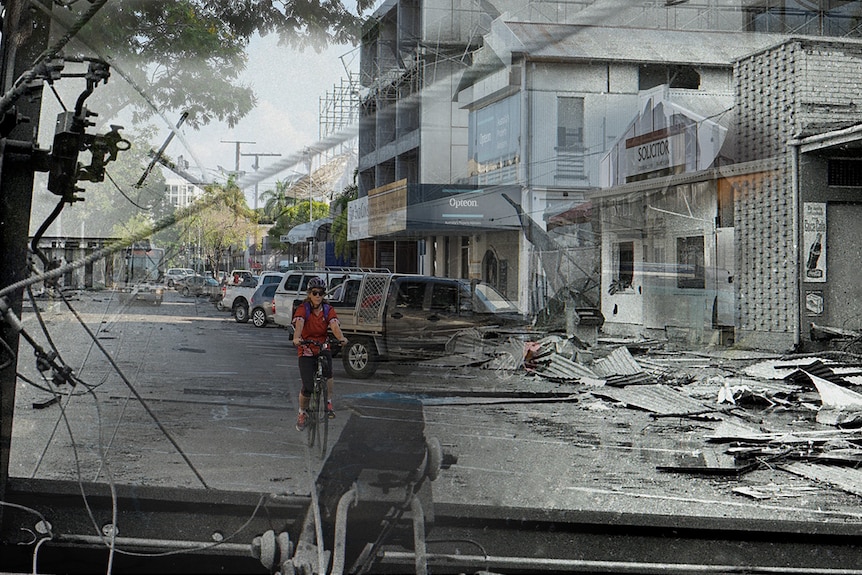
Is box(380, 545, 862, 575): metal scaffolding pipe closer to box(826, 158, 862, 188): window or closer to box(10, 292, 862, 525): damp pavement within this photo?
box(10, 292, 862, 525): damp pavement

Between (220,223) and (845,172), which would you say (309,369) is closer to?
(220,223)

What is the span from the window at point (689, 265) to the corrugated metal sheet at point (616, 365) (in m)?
0.18

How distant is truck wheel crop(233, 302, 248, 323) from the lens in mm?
1963

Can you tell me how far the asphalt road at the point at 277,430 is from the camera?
1.94 metres

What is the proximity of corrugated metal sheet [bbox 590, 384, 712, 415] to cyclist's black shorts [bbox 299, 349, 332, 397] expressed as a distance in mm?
554

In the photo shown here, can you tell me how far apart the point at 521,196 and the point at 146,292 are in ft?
A: 2.75

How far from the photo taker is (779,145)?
6.15 feet

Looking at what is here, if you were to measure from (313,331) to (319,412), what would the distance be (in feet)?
0.64

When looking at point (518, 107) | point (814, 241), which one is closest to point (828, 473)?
point (814, 241)

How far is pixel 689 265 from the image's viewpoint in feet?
6.23

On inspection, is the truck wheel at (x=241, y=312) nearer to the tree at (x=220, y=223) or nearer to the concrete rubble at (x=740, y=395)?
the tree at (x=220, y=223)

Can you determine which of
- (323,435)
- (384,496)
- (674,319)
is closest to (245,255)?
(323,435)

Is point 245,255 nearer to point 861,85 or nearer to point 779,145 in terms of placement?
point 779,145

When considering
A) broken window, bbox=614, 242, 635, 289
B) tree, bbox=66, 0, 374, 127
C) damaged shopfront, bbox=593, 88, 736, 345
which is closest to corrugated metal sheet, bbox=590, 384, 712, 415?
damaged shopfront, bbox=593, 88, 736, 345
